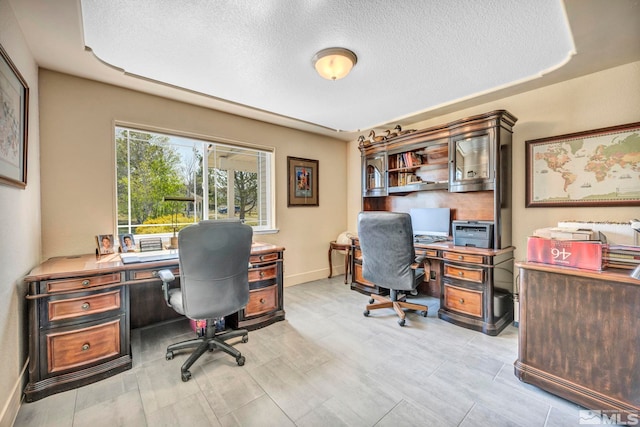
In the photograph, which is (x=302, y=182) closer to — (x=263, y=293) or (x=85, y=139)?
(x=263, y=293)

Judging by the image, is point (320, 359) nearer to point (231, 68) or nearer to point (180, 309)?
point (180, 309)

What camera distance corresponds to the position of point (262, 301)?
2.72m

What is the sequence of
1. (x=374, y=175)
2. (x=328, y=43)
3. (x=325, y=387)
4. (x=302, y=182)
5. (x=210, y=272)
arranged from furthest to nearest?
(x=302, y=182), (x=374, y=175), (x=328, y=43), (x=210, y=272), (x=325, y=387)

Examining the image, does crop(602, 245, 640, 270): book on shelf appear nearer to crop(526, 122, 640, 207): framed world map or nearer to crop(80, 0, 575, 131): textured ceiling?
crop(526, 122, 640, 207): framed world map

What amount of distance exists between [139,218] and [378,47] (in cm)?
289

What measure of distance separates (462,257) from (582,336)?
118 cm

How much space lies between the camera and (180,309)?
194 centimetres

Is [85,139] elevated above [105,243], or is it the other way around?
Answer: [85,139]

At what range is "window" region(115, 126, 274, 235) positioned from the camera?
9.13 ft

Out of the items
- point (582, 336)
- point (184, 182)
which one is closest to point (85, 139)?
point (184, 182)

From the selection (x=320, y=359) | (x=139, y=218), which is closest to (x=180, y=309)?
(x=320, y=359)

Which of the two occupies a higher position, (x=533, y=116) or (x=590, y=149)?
(x=533, y=116)

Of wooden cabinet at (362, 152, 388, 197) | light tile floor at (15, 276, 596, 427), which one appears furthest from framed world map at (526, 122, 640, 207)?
wooden cabinet at (362, 152, 388, 197)

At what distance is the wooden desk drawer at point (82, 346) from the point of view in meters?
1.73
